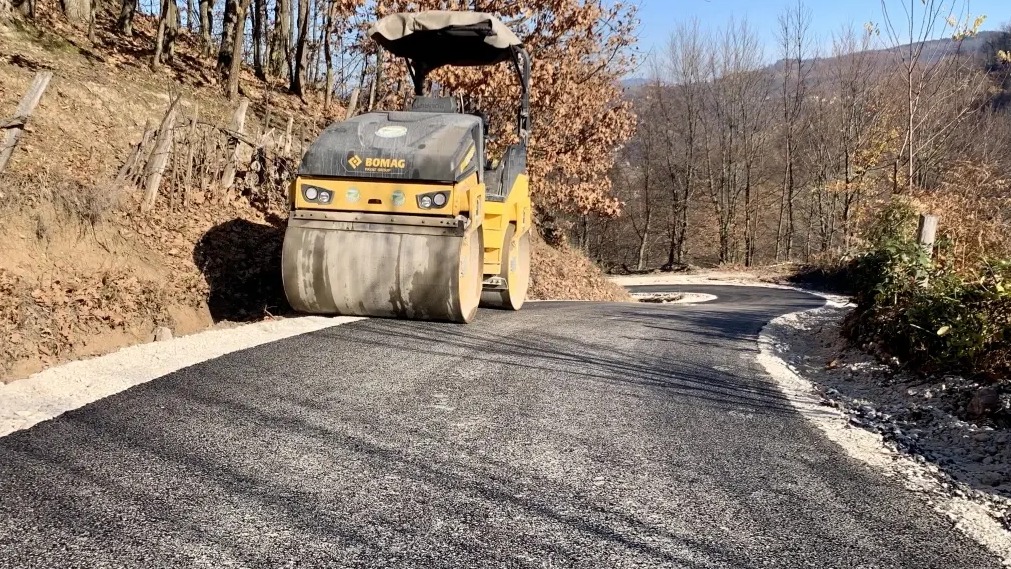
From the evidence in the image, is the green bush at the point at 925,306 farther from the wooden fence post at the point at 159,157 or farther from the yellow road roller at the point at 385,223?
the wooden fence post at the point at 159,157

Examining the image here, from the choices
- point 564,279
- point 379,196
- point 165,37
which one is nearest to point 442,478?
point 379,196

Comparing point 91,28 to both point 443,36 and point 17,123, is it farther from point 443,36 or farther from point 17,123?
point 443,36

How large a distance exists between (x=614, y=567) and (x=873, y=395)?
12.9 feet

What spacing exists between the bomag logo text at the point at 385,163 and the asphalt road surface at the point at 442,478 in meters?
1.95

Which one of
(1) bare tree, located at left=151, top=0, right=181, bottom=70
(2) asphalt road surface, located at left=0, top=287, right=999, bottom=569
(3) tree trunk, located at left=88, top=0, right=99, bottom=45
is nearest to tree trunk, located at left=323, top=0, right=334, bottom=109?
(1) bare tree, located at left=151, top=0, right=181, bottom=70

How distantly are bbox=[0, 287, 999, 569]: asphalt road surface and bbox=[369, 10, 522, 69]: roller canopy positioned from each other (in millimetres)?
4360

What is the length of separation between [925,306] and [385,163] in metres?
5.00

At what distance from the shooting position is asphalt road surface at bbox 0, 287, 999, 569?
104 inches

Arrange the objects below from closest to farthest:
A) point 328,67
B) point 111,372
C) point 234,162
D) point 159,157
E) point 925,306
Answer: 1. point 111,372
2. point 925,306
3. point 159,157
4. point 234,162
5. point 328,67

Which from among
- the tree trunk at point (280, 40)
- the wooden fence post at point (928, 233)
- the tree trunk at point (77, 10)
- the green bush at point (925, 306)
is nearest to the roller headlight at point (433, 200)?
the green bush at point (925, 306)

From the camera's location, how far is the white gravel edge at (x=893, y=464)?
301 cm

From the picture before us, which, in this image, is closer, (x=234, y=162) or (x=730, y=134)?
(x=234, y=162)

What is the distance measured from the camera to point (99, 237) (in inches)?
271

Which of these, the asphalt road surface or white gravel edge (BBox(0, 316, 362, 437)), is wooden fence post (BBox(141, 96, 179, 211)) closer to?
white gravel edge (BBox(0, 316, 362, 437))
